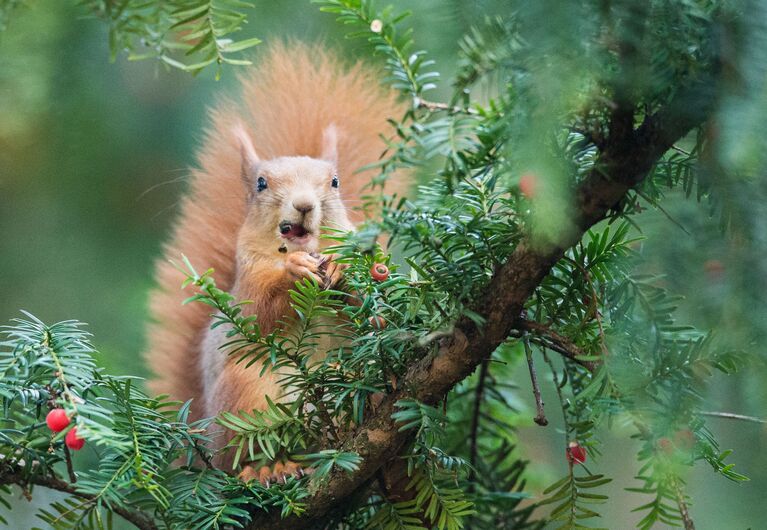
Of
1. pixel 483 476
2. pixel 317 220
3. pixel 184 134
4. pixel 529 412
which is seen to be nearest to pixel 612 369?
pixel 483 476

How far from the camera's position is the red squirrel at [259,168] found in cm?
136

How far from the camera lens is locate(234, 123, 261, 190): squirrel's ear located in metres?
1.43

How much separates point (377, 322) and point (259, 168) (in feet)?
2.04

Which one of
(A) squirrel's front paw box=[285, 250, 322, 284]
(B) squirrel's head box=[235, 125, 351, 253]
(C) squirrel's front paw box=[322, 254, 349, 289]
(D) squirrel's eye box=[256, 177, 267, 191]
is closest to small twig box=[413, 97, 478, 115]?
(C) squirrel's front paw box=[322, 254, 349, 289]

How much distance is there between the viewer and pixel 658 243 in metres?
0.50

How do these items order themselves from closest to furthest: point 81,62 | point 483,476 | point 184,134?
1. point 483,476
2. point 81,62
3. point 184,134

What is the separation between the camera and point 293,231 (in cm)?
129

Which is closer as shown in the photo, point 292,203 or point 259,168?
point 292,203

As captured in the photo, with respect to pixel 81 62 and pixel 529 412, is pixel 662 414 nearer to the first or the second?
pixel 529 412

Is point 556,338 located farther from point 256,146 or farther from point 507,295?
point 256,146

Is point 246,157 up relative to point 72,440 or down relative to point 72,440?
up

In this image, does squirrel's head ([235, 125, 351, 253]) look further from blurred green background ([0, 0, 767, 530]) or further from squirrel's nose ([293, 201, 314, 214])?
blurred green background ([0, 0, 767, 530])

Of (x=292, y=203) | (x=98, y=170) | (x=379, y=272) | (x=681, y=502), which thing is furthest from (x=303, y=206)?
(x=98, y=170)

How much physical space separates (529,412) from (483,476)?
29 centimetres
